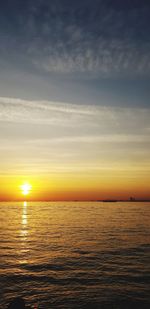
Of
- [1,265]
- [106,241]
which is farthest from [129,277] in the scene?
[106,241]

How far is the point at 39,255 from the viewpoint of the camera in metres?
29.9

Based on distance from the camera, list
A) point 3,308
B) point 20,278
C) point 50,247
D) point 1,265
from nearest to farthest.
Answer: point 3,308
point 20,278
point 1,265
point 50,247

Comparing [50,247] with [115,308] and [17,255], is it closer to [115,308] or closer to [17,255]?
[17,255]

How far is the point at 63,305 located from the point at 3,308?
3.55 m

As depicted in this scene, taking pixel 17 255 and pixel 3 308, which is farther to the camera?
pixel 17 255

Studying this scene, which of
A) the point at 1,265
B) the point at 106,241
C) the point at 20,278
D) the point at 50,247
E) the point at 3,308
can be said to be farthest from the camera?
the point at 106,241

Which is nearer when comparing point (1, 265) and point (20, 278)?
point (20, 278)

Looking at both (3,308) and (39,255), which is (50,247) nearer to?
(39,255)

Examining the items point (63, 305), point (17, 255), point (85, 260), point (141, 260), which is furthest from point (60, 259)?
point (63, 305)

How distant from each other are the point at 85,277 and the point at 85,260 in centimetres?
565

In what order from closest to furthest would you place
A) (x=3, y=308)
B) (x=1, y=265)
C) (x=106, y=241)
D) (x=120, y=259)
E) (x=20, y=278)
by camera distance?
(x=3, y=308) < (x=20, y=278) < (x=1, y=265) < (x=120, y=259) < (x=106, y=241)

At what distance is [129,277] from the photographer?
21.2 metres

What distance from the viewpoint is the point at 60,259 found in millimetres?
27641

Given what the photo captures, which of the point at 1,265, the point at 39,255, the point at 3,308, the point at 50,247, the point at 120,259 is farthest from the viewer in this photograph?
the point at 50,247
